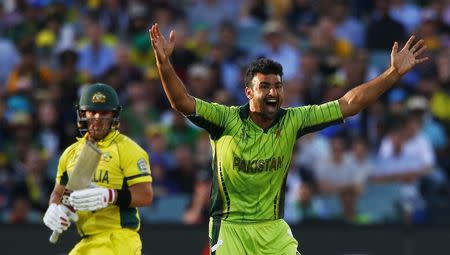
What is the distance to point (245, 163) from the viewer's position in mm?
8109

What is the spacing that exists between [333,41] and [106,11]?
122 inches

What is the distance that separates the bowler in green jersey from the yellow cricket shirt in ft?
2.18

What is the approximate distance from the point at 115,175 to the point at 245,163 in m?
1.06

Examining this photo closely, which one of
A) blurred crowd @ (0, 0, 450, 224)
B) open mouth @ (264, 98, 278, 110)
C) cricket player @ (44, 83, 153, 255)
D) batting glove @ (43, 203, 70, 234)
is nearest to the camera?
open mouth @ (264, 98, 278, 110)

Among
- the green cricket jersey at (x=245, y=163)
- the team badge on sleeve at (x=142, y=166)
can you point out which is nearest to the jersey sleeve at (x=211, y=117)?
the green cricket jersey at (x=245, y=163)

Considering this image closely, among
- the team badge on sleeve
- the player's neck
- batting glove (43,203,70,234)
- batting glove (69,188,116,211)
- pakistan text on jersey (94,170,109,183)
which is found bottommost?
batting glove (43,203,70,234)

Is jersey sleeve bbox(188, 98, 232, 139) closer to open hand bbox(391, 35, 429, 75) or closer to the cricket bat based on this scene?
the cricket bat

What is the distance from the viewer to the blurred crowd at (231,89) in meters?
13.4

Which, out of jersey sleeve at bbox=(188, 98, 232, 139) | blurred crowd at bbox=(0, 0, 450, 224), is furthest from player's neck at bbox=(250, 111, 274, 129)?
blurred crowd at bbox=(0, 0, 450, 224)

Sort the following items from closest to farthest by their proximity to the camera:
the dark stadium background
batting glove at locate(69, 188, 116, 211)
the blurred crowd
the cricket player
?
batting glove at locate(69, 188, 116, 211) → the cricket player → the dark stadium background → the blurred crowd

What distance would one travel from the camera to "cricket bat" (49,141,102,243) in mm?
8000

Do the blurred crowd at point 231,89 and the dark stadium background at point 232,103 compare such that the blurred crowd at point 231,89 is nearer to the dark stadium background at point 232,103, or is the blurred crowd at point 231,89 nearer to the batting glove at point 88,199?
the dark stadium background at point 232,103

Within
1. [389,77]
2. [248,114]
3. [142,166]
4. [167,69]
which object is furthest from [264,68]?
[142,166]

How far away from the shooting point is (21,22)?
634 inches
